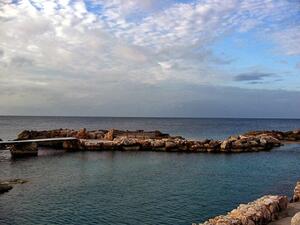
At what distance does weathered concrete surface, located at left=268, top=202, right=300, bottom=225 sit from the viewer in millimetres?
22578

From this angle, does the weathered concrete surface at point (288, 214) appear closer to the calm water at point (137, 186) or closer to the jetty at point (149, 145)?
the calm water at point (137, 186)

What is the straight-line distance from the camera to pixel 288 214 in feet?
80.4

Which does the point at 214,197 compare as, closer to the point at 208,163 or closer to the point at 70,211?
the point at 70,211

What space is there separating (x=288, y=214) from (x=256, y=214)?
158 inches

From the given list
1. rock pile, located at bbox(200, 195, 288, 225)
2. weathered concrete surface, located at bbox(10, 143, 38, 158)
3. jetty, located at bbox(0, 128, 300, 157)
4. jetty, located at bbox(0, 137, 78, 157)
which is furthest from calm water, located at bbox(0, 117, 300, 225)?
jetty, located at bbox(0, 128, 300, 157)

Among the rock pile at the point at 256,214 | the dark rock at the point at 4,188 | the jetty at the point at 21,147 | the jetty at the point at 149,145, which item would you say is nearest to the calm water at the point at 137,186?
the dark rock at the point at 4,188

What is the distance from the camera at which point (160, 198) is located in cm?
3247

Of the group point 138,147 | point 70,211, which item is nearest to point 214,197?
point 70,211

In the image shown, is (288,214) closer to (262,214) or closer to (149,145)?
(262,214)

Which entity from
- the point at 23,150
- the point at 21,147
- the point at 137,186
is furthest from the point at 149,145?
the point at 137,186

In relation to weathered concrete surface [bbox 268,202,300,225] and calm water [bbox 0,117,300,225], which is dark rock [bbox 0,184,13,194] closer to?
calm water [bbox 0,117,300,225]

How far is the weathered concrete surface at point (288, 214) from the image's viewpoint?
22578 millimetres

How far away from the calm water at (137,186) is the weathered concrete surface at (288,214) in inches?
208

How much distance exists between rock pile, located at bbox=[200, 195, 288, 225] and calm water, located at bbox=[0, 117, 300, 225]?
5.09 metres
